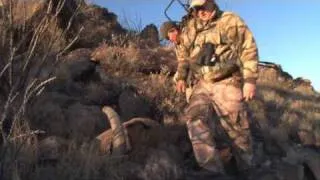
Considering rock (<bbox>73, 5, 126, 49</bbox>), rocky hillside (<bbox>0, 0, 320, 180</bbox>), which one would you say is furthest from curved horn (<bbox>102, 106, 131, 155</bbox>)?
rock (<bbox>73, 5, 126, 49</bbox>)

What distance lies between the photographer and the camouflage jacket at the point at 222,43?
10.2m

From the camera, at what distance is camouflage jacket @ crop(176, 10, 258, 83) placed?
33.4 feet

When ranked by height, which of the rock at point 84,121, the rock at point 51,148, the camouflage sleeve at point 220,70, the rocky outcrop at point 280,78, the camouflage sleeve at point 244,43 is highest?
the rocky outcrop at point 280,78

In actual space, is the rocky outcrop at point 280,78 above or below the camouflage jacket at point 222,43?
above

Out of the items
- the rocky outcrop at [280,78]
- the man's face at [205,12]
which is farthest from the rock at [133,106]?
the rocky outcrop at [280,78]

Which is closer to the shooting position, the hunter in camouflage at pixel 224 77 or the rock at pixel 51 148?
the rock at pixel 51 148

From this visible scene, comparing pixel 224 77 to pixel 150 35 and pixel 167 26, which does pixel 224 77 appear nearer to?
pixel 167 26

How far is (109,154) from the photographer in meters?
9.35

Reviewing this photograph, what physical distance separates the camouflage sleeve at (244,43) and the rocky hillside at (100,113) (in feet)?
4.26

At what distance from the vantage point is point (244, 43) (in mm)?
10281

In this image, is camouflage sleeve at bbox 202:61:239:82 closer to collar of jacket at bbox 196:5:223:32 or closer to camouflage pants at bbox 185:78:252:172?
camouflage pants at bbox 185:78:252:172

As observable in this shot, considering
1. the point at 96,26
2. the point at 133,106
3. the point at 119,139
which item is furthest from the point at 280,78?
the point at 119,139

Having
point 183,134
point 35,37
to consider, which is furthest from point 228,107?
point 35,37

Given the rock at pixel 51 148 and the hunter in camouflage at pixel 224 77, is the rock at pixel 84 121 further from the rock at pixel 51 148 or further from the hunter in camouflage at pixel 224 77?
the hunter in camouflage at pixel 224 77
